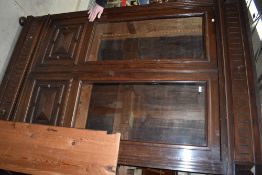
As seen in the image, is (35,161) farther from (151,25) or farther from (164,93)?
(151,25)

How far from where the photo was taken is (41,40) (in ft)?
5.76

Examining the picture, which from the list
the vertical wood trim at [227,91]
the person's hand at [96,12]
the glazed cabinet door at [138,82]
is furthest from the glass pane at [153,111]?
the person's hand at [96,12]

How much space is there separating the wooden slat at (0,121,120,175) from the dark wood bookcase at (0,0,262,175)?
19cm

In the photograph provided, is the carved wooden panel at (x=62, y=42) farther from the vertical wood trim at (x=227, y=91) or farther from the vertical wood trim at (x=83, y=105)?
the vertical wood trim at (x=227, y=91)

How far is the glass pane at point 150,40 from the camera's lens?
148 cm

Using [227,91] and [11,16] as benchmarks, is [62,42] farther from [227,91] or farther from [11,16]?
[227,91]

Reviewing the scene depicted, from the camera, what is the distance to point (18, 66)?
1.67 m

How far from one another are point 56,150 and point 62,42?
92cm

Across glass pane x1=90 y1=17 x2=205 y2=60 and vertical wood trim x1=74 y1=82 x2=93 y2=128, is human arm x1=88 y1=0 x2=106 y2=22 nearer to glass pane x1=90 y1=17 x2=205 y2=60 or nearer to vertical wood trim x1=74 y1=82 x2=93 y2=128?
glass pane x1=90 y1=17 x2=205 y2=60

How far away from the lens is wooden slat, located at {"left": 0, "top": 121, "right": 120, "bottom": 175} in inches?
38.1

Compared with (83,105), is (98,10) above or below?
above

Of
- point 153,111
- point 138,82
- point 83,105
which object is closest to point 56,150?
point 83,105

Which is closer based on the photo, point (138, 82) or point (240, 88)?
point (240, 88)

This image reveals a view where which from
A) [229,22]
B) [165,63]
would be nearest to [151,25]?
[165,63]
